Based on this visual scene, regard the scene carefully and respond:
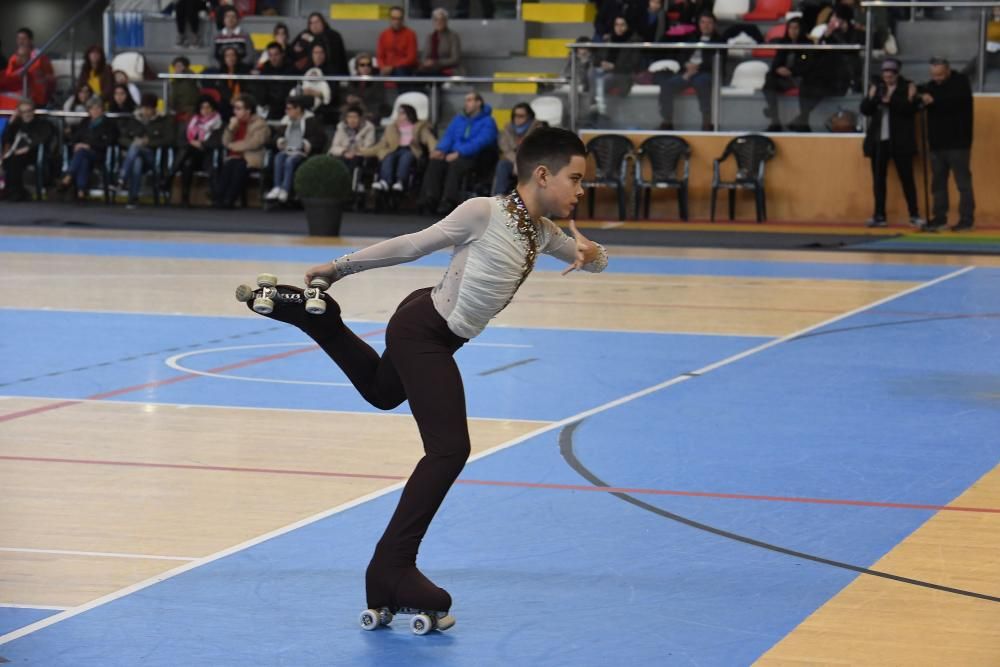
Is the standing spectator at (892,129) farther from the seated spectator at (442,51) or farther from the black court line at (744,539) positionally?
the black court line at (744,539)

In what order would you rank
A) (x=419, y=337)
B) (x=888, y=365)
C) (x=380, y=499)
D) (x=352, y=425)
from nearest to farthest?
(x=419, y=337) < (x=380, y=499) < (x=352, y=425) < (x=888, y=365)

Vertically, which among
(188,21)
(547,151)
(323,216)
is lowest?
(323,216)

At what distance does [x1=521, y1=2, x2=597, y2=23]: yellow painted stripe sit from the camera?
27.9 metres

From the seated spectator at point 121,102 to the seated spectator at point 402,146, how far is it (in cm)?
454

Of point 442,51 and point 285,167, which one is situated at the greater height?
point 442,51

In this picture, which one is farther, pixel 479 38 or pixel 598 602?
pixel 479 38

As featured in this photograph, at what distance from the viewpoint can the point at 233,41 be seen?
26.7m

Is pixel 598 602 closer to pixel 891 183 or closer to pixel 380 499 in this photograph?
pixel 380 499

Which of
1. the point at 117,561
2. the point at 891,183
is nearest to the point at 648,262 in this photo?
the point at 891,183

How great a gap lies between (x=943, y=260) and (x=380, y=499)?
45.1ft

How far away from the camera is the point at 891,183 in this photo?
77.5 ft

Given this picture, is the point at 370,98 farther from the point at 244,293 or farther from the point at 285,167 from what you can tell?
the point at 244,293

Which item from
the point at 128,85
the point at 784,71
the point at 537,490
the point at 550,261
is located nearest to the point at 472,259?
the point at 537,490

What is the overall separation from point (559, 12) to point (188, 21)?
6358mm
